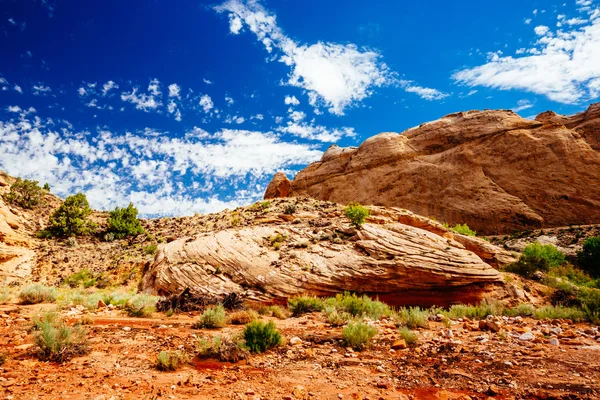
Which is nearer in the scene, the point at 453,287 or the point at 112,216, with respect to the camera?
the point at 453,287

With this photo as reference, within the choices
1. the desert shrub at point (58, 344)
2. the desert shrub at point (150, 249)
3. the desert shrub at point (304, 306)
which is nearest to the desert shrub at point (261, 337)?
the desert shrub at point (58, 344)

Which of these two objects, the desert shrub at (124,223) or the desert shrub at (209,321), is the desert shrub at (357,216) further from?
the desert shrub at (124,223)

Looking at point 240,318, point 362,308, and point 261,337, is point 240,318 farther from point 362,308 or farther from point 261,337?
point 362,308

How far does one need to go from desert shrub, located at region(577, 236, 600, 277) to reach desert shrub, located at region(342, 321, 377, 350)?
27732mm

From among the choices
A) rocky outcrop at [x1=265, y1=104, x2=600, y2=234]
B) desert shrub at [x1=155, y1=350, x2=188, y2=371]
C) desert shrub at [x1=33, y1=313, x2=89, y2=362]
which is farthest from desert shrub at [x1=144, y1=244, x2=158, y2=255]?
rocky outcrop at [x1=265, y1=104, x2=600, y2=234]

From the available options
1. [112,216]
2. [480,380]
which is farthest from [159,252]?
[112,216]

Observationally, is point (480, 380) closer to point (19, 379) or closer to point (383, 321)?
point (383, 321)

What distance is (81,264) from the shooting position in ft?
68.1

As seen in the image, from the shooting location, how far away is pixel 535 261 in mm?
19281

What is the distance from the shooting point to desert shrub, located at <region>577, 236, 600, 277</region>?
81.9 ft

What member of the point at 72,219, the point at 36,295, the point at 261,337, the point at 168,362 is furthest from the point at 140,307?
the point at 72,219

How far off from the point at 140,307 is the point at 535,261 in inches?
827

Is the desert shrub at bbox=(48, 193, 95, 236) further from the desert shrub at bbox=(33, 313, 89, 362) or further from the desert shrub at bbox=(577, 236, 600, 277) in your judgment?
the desert shrub at bbox=(577, 236, 600, 277)

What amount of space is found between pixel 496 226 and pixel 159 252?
133ft
